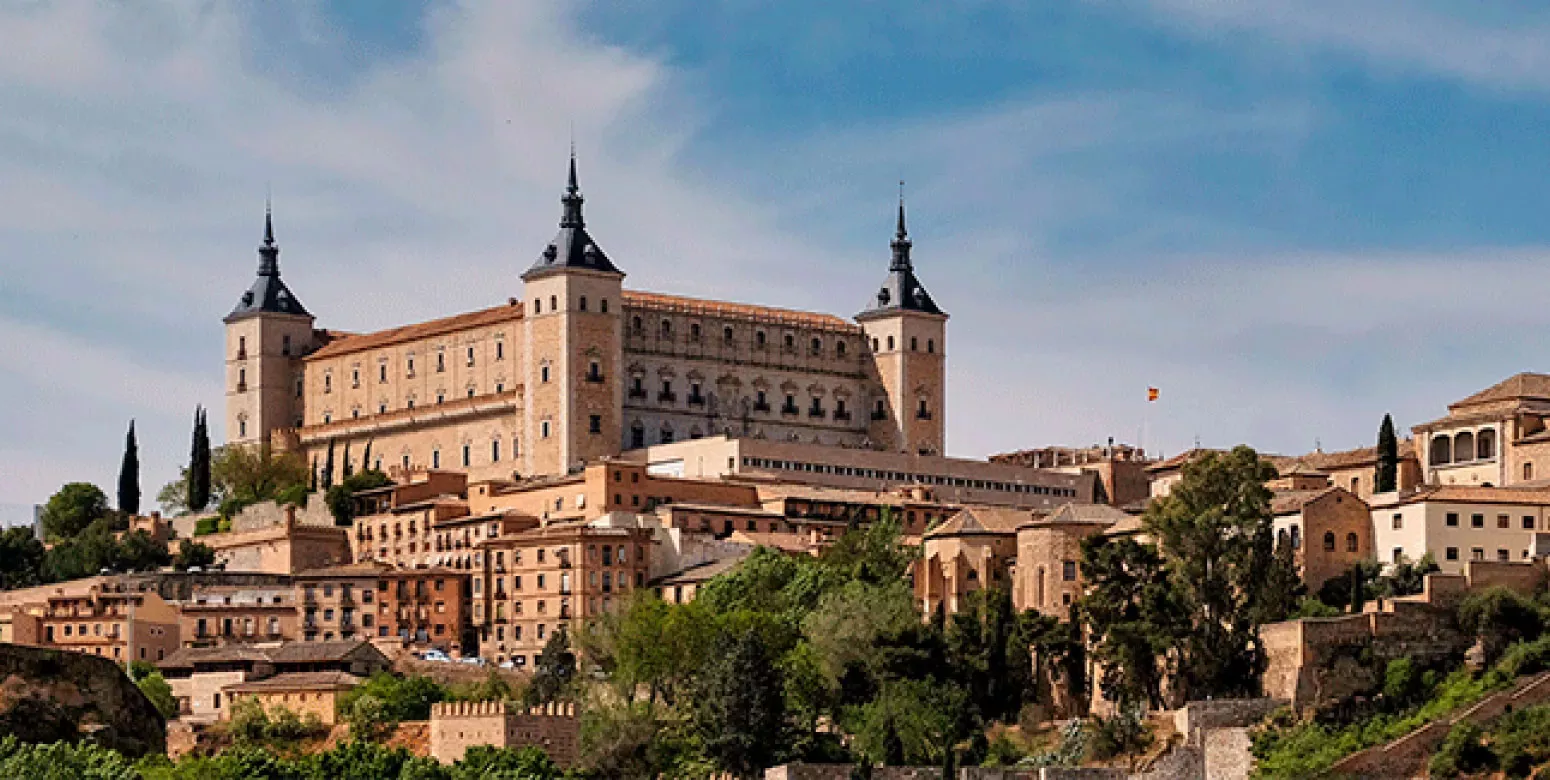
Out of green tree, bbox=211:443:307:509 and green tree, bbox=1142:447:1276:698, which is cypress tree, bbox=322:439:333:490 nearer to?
green tree, bbox=211:443:307:509

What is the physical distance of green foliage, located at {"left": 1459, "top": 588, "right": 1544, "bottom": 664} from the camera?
74.0 metres

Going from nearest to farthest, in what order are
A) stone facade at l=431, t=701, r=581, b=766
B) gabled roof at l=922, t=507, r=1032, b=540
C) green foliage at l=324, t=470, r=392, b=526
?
stone facade at l=431, t=701, r=581, b=766 < gabled roof at l=922, t=507, r=1032, b=540 < green foliage at l=324, t=470, r=392, b=526

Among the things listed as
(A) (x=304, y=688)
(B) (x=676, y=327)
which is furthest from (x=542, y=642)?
(B) (x=676, y=327)

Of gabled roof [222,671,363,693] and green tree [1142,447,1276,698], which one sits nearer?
green tree [1142,447,1276,698]

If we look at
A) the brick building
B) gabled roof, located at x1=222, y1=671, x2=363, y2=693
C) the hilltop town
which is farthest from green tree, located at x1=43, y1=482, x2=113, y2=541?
gabled roof, located at x1=222, y1=671, x2=363, y2=693

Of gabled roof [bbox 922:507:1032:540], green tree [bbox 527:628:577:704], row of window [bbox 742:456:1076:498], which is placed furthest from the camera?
row of window [bbox 742:456:1076:498]

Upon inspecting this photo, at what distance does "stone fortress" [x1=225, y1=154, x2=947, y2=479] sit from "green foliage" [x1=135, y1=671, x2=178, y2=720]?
2318cm

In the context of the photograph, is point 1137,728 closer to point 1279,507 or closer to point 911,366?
point 1279,507

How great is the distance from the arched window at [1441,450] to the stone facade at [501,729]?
1165 inches

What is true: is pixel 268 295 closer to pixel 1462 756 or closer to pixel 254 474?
pixel 254 474

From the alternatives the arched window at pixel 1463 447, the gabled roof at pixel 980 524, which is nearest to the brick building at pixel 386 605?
the gabled roof at pixel 980 524

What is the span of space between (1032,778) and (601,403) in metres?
40.2

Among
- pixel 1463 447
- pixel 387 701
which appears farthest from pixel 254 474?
pixel 1463 447

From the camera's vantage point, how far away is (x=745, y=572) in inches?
3627
